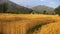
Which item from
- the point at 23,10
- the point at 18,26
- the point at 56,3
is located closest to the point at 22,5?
the point at 23,10

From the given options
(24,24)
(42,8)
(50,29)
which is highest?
(42,8)

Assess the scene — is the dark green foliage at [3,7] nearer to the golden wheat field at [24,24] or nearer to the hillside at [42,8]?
the golden wheat field at [24,24]

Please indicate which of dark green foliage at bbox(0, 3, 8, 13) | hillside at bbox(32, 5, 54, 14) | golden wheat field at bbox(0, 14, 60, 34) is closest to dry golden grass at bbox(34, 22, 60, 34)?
golden wheat field at bbox(0, 14, 60, 34)

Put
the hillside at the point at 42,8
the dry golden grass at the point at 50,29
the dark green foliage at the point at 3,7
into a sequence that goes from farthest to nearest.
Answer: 1. the hillside at the point at 42,8
2. the dark green foliage at the point at 3,7
3. the dry golden grass at the point at 50,29

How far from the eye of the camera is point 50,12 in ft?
28.5

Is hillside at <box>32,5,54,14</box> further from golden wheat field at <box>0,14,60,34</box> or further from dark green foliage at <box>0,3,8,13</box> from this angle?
dark green foliage at <box>0,3,8,13</box>

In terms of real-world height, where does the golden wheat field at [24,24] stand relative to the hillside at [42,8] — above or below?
below

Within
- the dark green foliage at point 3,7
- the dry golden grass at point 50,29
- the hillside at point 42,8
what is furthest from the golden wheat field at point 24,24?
the hillside at point 42,8

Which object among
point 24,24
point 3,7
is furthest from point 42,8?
point 24,24

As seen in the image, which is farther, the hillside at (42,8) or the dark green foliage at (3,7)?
the hillside at (42,8)

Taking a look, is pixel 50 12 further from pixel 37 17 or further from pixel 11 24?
pixel 11 24

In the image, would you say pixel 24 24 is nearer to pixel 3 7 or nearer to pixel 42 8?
pixel 3 7

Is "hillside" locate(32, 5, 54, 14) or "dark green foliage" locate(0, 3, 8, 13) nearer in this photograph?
"dark green foliage" locate(0, 3, 8, 13)

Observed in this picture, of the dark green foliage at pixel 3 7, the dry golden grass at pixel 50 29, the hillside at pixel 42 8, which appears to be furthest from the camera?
the hillside at pixel 42 8
